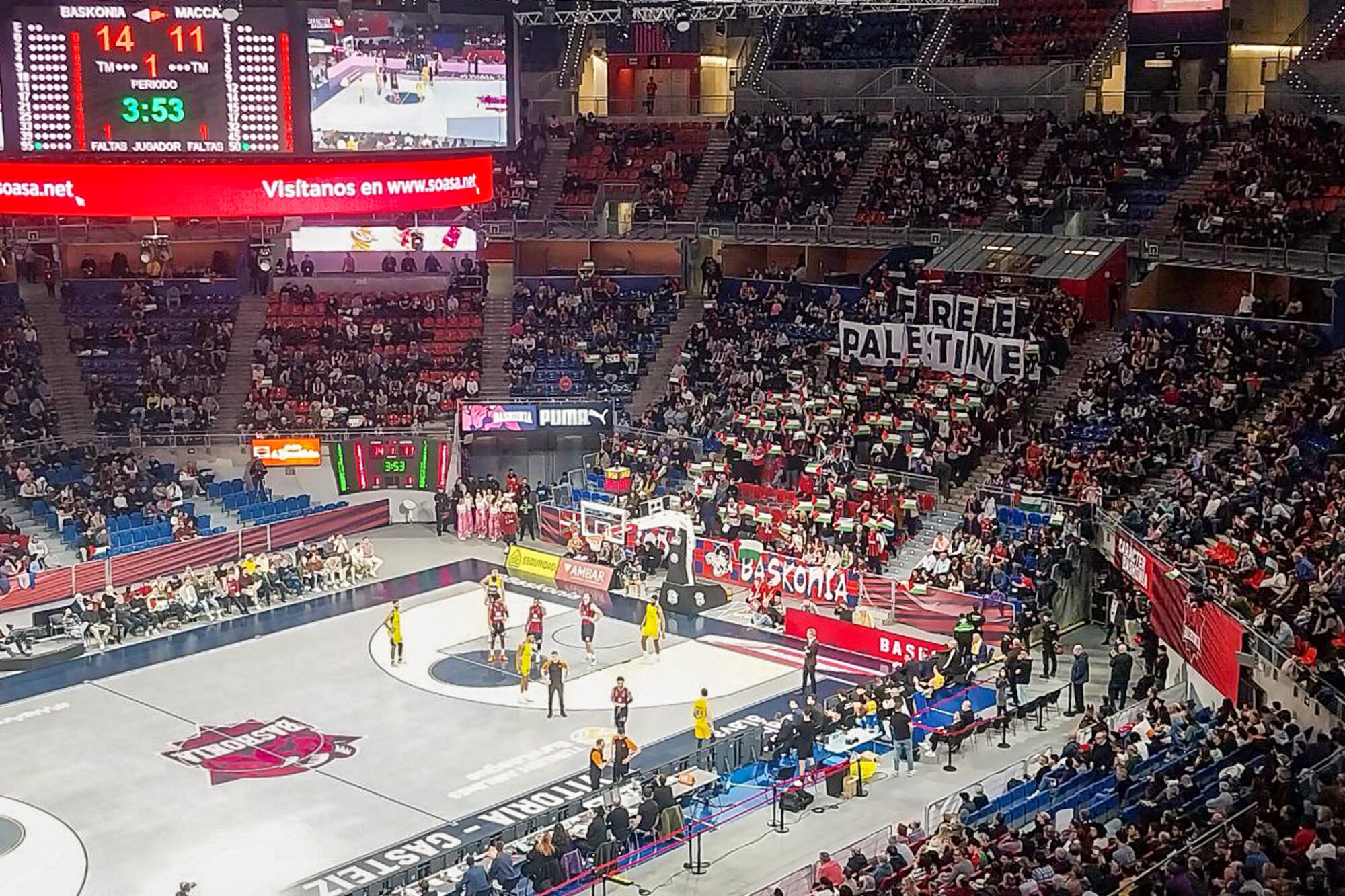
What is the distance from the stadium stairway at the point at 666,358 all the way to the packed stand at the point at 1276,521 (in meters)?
16.0

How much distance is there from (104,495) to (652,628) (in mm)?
14607

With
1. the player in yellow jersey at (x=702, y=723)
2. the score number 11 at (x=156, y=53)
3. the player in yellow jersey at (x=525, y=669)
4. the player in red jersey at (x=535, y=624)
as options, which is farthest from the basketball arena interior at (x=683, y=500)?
the player in yellow jersey at (x=702, y=723)

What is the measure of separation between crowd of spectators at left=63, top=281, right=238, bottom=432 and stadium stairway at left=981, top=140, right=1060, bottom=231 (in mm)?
20755

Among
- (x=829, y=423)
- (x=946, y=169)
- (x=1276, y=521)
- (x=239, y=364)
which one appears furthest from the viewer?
(x=239, y=364)

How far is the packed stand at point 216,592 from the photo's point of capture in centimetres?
3472

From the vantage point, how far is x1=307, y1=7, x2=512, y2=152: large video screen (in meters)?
32.7

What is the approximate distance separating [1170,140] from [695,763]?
25249mm

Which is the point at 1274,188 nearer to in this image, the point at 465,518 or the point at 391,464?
the point at 465,518

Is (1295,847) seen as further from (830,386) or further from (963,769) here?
(830,386)

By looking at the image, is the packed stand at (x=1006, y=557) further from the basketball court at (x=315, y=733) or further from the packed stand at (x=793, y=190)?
the packed stand at (x=793, y=190)

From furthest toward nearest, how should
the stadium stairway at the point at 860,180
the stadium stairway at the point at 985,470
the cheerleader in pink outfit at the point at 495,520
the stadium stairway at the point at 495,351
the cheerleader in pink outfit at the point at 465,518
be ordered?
the stadium stairway at the point at 860,180
the stadium stairway at the point at 495,351
the cheerleader in pink outfit at the point at 465,518
the cheerleader in pink outfit at the point at 495,520
the stadium stairway at the point at 985,470

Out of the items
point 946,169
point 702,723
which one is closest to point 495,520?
point 946,169

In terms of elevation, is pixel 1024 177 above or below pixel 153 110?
below

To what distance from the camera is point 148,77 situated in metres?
31.8
